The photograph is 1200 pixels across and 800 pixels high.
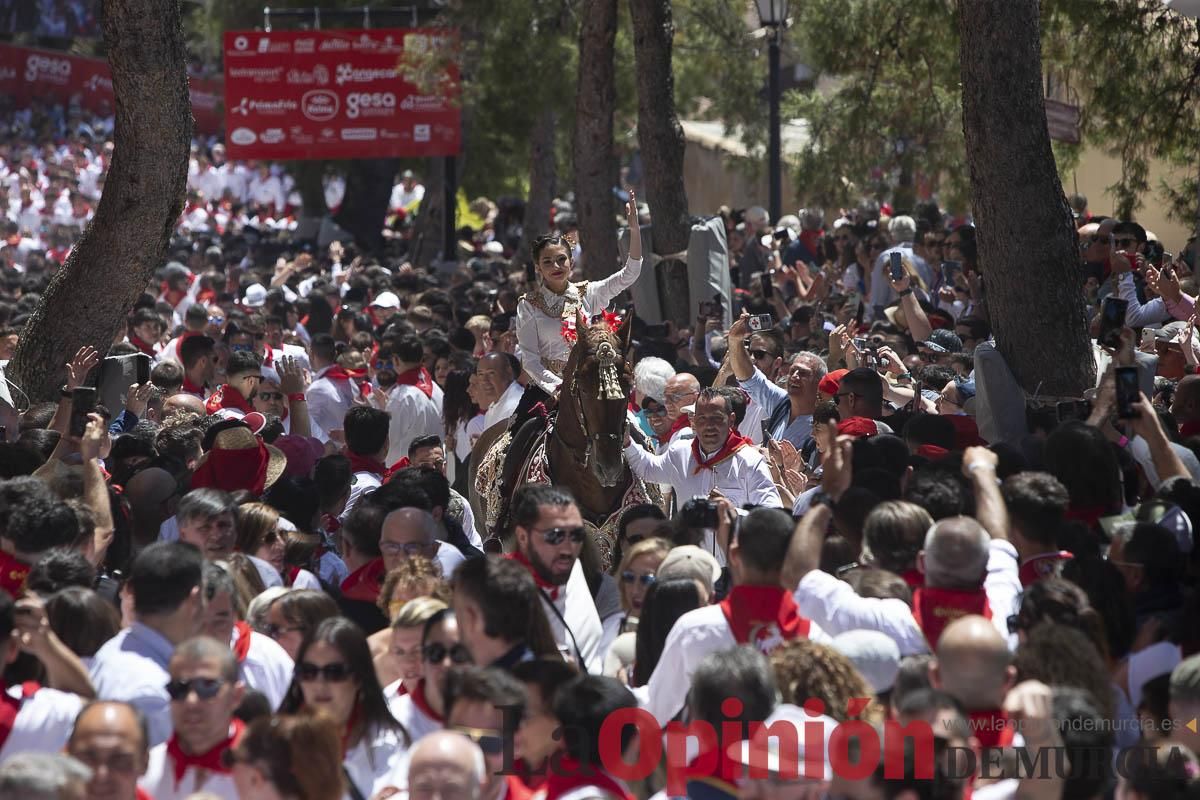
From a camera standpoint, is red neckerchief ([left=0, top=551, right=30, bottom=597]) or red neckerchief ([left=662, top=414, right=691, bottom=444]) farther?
red neckerchief ([left=662, top=414, right=691, bottom=444])

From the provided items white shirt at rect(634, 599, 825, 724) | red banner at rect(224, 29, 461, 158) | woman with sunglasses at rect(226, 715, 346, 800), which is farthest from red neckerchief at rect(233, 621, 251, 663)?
red banner at rect(224, 29, 461, 158)

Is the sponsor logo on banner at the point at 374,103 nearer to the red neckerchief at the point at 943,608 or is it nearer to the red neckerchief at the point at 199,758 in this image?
the red neckerchief at the point at 943,608

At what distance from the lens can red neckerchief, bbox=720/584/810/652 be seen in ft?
19.9

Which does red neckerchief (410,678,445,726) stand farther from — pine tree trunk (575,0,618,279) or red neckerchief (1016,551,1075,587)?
pine tree trunk (575,0,618,279)

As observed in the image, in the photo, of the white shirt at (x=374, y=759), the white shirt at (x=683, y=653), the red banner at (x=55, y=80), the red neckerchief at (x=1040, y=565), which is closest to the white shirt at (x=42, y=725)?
the white shirt at (x=374, y=759)

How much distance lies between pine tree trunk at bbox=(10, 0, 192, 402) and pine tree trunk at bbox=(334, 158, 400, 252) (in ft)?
75.8

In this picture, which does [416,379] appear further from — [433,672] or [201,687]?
[201,687]

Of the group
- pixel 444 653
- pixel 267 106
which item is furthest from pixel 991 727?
pixel 267 106

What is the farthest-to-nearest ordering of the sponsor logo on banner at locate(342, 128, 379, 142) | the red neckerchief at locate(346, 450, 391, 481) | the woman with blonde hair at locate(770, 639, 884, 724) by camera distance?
the sponsor logo on banner at locate(342, 128, 379, 142) < the red neckerchief at locate(346, 450, 391, 481) < the woman with blonde hair at locate(770, 639, 884, 724)

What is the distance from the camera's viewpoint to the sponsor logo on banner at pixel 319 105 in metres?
27.2

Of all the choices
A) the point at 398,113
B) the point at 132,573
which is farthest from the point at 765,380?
the point at 398,113

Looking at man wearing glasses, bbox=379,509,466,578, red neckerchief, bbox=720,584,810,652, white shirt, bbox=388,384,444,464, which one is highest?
red neckerchief, bbox=720,584,810,652

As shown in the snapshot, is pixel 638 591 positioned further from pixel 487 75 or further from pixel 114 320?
pixel 487 75

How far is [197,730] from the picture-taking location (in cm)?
533
